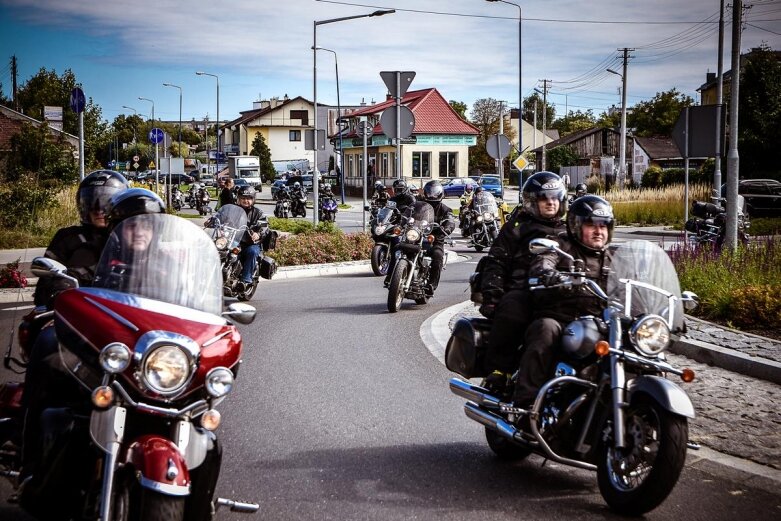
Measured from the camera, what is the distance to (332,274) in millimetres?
17953

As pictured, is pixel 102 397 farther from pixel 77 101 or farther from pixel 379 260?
pixel 77 101

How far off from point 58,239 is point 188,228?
1413 millimetres

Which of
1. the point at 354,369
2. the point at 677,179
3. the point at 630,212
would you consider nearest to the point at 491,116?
the point at 677,179

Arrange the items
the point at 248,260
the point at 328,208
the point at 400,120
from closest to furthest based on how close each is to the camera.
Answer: the point at 248,260 < the point at 400,120 < the point at 328,208

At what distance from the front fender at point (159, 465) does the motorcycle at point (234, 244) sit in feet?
27.1

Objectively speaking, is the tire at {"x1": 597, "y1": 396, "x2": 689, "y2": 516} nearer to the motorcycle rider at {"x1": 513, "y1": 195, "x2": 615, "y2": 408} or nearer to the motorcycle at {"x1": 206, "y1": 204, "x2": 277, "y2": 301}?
the motorcycle rider at {"x1": 513, "y1": 195, "x2": 615, "y2": 408}

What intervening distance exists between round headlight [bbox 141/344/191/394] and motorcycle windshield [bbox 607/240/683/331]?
2.33 metres

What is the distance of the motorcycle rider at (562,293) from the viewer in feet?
15.7

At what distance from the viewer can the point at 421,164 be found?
71.4 m

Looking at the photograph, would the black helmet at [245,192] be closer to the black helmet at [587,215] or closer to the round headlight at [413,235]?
the round headlight at [413,235]

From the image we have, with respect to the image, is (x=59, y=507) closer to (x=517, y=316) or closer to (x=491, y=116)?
(x=517, y=316)

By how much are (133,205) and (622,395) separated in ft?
8.61

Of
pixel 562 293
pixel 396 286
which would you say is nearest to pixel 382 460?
pixel 562 293

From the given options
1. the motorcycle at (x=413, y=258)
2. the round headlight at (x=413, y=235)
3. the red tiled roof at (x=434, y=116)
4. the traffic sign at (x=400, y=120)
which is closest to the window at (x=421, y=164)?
the red tiled roof at (x=434, y=116)
